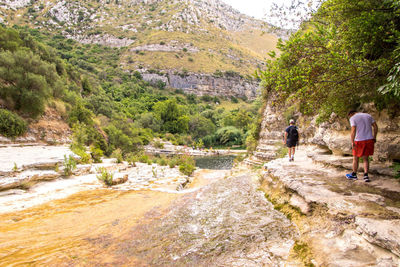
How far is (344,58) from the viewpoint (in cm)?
322

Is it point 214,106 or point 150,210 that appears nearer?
point 150,210

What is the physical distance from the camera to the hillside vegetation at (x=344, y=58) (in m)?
3.06

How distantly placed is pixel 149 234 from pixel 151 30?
11147cm

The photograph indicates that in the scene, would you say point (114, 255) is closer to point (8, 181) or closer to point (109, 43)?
point (8, 181)

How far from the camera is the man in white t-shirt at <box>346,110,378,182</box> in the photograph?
4.07m

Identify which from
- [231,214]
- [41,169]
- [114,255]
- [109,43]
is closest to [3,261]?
[114,255]

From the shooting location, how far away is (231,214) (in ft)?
13.3

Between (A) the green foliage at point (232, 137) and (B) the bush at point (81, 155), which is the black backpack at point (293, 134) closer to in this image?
(B) the bush at point (81, 155)

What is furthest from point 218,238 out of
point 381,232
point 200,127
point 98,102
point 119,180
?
point 200,127

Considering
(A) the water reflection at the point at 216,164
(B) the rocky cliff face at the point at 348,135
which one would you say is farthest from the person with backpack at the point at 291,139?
(A) the water reflection at the point at 216,164

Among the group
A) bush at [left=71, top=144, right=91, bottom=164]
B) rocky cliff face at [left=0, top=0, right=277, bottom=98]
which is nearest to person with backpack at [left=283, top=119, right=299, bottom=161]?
bush at [left=71, top=144, right=91, bottom=164]

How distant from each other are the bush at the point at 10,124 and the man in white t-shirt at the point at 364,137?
50.0 feet

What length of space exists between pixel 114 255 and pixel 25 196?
464 centimetres

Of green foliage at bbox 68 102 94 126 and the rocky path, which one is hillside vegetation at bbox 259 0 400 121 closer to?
the rocky path
